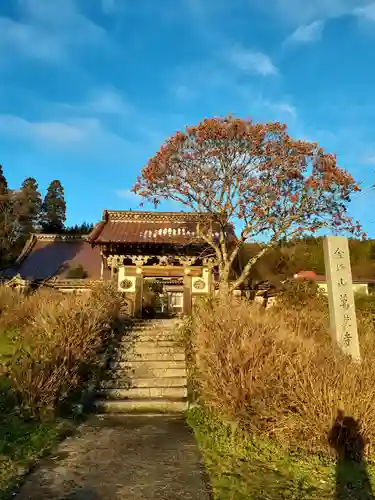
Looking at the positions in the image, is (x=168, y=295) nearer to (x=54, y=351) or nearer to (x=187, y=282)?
(x=187, y=282)

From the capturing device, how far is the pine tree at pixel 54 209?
133 feet

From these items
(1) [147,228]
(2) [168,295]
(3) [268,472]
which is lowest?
(3) [268,472]

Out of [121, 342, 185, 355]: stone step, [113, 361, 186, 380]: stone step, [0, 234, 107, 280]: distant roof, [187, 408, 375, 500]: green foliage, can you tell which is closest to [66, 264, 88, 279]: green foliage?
[0, 234, 107, 280]: distant roof

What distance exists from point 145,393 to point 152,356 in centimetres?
167

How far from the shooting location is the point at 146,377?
891cm

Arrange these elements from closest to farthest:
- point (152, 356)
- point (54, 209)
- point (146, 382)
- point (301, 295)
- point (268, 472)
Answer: point (268, 472) < point (146, 382) < point (152, 356) < point (301, 295) < point (54, 209)

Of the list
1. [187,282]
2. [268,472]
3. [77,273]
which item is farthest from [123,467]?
[77,273]

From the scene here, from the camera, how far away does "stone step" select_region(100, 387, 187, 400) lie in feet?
26.8

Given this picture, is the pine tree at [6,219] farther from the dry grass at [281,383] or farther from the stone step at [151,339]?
the dry grass at [281,383]

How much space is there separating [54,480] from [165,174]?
36.7 ft

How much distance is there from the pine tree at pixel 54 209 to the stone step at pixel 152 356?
32.2 m

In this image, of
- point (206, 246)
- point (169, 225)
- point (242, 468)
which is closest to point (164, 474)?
point (242, 468)

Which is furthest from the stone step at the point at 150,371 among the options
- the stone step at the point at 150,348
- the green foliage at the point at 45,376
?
the stone step at the point at 150,348

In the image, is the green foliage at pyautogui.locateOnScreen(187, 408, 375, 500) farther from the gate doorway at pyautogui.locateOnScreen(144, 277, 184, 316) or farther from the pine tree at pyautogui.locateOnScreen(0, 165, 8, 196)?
the pine tree at pyautogui.locateOnScreen(0, 165, 8, 196)
